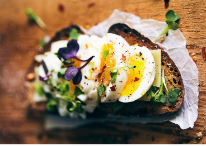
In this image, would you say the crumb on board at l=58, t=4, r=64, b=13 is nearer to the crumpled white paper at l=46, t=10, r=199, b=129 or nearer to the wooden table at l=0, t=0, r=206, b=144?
the wooden table at l=0, t=0, r=206, b=144

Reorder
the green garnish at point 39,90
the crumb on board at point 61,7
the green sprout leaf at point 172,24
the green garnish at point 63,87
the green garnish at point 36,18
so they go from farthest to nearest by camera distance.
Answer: the green garnish at point 36,18, the crumb on board at point 61,7, the green garnish at point 39,90, the green garnish at point 63,87, the green sprout leaf at point 172,24

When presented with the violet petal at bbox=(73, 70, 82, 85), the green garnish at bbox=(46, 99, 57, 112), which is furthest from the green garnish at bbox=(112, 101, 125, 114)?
the green garnish at bbox=(46, 99, 57, 112)

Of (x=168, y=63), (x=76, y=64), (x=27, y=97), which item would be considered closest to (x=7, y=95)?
(x=27, y=97)

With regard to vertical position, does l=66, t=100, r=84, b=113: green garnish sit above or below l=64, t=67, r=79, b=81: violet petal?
below

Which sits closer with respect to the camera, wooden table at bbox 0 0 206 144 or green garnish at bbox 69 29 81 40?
wooden table at bbox 0 0 206 144

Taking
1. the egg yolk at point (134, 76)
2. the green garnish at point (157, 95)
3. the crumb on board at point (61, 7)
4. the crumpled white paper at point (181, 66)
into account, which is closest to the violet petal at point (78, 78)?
the egg yolk at point (134, 76)

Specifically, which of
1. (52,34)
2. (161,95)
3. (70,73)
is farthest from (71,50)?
(161,95)

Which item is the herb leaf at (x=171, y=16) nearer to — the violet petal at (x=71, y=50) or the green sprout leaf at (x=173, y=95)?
the green sprout leaf at (x=173, y=95)
